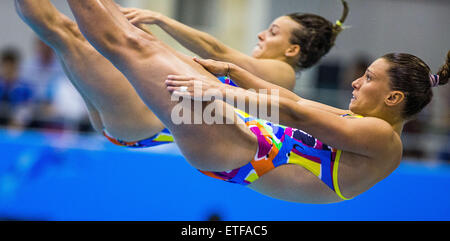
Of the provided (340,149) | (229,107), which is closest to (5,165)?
(229,107)

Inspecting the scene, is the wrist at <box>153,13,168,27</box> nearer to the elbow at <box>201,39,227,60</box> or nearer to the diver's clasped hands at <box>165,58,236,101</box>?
the elbow at <box>201,39,227,60</box>

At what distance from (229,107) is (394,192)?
1397 millimetres

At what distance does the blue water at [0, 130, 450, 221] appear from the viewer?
2373 millimetres

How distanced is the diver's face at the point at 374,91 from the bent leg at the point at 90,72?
2.01 ft

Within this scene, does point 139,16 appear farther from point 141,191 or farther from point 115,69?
point 141,191

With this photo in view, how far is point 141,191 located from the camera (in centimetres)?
243

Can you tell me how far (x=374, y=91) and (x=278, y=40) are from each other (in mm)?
482

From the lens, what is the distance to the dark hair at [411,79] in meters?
1.25

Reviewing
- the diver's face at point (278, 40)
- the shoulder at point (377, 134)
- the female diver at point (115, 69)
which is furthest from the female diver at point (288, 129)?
the diver's face at point (278, 40)

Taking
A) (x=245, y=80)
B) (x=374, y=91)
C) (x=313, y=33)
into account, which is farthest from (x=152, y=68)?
(x=313, y=33)

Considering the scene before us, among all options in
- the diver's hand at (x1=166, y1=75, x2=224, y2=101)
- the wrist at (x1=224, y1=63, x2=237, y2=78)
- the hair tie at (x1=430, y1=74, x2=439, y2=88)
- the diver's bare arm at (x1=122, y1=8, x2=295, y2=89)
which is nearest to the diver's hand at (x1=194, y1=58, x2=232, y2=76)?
the wrist at (x1=224, y1=63, x2=237, y2=78)

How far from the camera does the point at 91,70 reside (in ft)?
4.78
